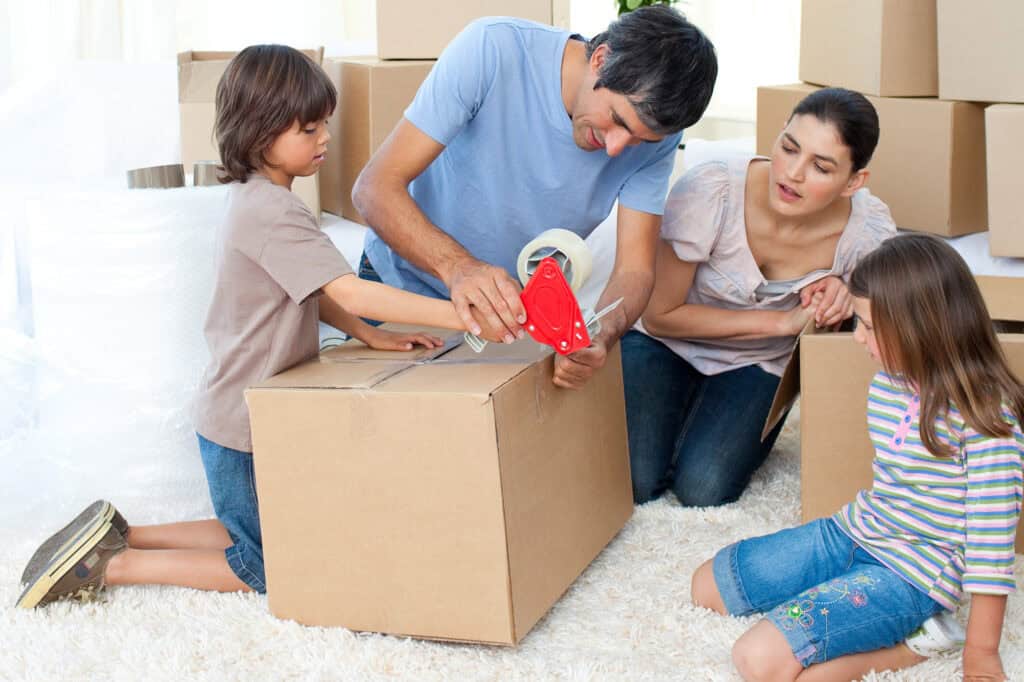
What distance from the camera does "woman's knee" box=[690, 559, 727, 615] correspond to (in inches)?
52.1

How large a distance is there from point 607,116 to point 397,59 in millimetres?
833

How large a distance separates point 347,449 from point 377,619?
20 centimetres

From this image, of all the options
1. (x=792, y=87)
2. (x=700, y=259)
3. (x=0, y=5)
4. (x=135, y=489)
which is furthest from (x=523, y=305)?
(x=0, y=5)

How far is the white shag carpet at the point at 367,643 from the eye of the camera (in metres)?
1.19

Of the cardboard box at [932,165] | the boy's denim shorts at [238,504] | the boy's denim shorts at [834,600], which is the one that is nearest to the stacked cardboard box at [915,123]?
the cardboard box at [932,165]

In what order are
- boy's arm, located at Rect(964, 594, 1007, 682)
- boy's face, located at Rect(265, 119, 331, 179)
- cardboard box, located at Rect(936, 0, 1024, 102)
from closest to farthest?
boy's arm, located at Rect(964, 594, 1007, 682)
boy's face, located at Rect(265, 119, 331, 179)
cardboard box, located at Rect(936, 0, 1024, 102)

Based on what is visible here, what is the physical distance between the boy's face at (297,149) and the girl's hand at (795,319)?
69 centimetres

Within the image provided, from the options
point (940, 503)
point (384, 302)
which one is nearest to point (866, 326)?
point (940, 503)

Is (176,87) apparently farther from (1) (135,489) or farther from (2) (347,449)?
(2) (347,449)

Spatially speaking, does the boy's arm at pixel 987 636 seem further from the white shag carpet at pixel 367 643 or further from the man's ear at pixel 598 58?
the man's ear at pixel 598 58

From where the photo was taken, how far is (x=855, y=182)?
158 centimetres

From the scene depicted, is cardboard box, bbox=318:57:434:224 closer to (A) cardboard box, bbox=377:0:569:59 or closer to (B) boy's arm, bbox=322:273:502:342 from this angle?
(A) cardboard box, bbox=377:0:569:59

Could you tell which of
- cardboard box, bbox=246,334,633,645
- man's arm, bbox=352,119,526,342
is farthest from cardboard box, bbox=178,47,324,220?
A: cardboard box, bbox=246,334,633,645

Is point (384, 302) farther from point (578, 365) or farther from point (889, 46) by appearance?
point (889, 46)
